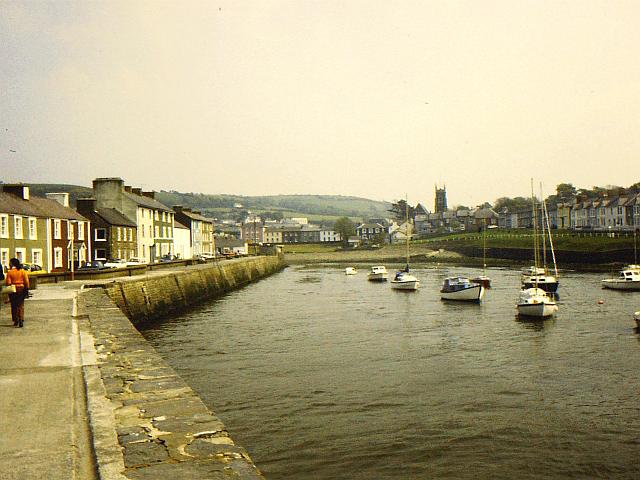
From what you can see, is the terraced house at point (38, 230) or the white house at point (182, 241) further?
the white house at point (182, 241)

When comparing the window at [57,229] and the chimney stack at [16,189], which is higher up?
the chimney stack at [16,189]

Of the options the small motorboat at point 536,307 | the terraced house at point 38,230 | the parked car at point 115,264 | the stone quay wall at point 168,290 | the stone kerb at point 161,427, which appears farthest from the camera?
the parked car at point 115,264

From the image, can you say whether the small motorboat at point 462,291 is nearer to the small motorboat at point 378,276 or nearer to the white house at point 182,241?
the small motorboat at point 378,276

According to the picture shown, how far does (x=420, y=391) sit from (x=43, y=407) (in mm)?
12611

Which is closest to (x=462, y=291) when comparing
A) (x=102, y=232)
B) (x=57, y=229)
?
(x=57, y=229)

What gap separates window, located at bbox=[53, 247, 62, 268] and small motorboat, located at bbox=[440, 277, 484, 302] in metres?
33.1

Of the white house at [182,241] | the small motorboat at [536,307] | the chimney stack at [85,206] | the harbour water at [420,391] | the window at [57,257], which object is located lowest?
the harbour water at [420,391]

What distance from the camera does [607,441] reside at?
15.1m

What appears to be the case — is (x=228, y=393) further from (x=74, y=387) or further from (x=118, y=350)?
(x=74, y=387)

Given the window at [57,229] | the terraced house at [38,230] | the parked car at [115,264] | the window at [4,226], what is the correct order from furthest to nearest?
the window at [57,229] < the parked car at [115,264] < the terraced house at [38,230] < the window at [4,226]

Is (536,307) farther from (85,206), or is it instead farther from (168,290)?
(85,206)

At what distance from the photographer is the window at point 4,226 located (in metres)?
45.8

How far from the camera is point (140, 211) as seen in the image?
75.5 metres

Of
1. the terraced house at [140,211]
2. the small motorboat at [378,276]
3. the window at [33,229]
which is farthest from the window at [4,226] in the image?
the small motorboat at [378,276]
